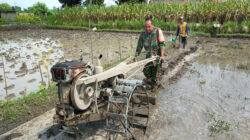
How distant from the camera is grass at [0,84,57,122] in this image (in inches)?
165

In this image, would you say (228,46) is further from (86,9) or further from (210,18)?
(86,9)

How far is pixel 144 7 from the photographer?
19.8 meters

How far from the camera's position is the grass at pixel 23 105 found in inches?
165

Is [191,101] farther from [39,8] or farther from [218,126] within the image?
[39,8]

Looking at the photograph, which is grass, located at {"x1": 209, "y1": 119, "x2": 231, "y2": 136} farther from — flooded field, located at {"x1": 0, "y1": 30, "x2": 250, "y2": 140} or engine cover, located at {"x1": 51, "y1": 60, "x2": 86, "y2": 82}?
engine cover, located at {"x1": 51, "y1": 60, "x2": 86, "y2": 82}

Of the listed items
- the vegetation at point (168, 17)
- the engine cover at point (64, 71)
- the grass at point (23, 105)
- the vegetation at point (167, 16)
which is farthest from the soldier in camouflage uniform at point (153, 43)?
the vegetation at point (167, 16)

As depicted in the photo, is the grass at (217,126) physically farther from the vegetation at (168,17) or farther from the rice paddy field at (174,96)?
the vegetation at (168,17)

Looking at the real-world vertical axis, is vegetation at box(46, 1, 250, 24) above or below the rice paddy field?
above

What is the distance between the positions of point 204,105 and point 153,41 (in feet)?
5.97

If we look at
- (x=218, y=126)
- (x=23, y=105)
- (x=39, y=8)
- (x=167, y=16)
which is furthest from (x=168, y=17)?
(x=39, y=8)

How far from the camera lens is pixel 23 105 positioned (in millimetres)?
4496

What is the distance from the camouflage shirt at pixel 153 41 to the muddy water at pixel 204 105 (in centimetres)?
120

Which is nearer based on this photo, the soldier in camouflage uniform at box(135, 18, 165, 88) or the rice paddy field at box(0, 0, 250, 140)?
the rice paddy field at box(0, 0, 250, 140)

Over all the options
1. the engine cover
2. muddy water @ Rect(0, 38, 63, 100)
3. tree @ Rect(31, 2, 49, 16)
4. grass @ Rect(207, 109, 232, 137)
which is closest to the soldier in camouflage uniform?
grass @ Rect(207, 109, 232, 137)
